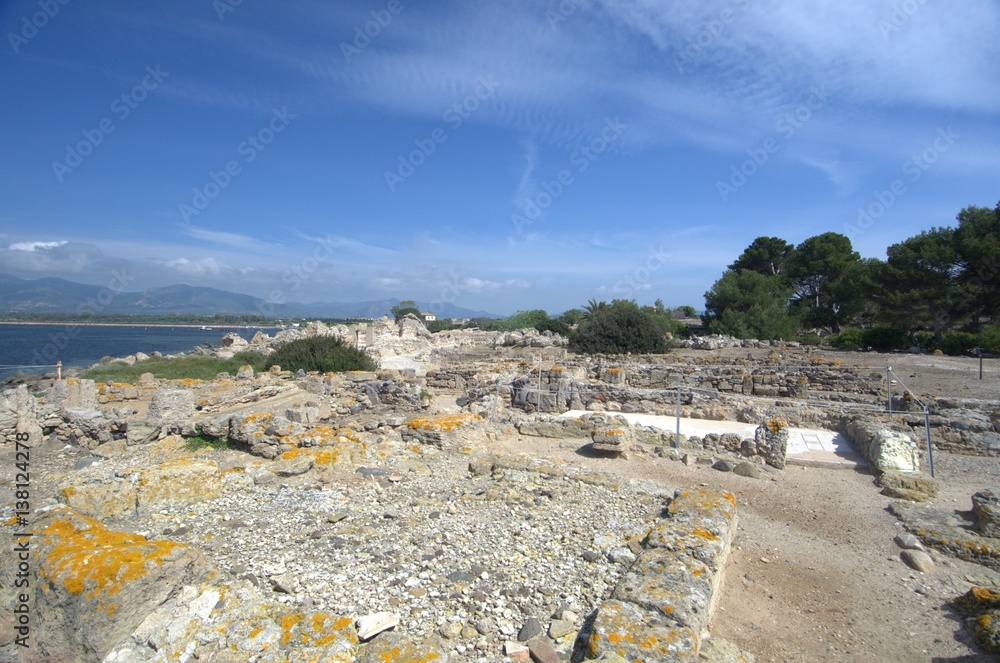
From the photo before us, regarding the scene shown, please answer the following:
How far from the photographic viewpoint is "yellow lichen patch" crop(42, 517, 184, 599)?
3.19 m

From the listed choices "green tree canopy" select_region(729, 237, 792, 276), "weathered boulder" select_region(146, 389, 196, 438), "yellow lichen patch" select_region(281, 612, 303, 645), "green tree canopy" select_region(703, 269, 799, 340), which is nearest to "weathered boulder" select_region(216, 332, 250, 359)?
"weathered boulder" select_region(146, 389, 196, 438)

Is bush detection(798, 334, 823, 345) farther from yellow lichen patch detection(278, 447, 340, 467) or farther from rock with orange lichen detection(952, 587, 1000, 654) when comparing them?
yellow lichen patch detection(278, 447, 340, 467)

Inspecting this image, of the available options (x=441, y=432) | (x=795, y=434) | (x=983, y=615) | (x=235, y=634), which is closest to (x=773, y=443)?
(x=795, y=434)

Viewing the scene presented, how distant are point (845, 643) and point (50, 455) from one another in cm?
1102

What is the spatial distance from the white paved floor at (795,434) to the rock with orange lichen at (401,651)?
23.7ft

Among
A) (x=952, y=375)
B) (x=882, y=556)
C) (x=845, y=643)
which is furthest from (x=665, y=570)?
(x=952, y=375)

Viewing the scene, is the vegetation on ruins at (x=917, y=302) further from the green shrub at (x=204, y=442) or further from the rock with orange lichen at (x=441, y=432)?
the green shrub at (x=204, y=442)

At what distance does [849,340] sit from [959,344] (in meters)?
4.76

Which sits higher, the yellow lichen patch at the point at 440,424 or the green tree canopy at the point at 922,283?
the green tree canopy at the point at 922,283

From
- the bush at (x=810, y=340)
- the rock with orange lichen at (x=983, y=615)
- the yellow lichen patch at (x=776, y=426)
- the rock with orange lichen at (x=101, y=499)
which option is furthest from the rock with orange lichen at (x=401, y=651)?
the bush at (x=810, y=340)

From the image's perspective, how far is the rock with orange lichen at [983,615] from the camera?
3.45m

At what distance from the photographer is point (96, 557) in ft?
11.0

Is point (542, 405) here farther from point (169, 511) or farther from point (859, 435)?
point (169, 511)

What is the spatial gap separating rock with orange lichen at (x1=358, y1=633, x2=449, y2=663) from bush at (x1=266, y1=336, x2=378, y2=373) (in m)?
17.4
